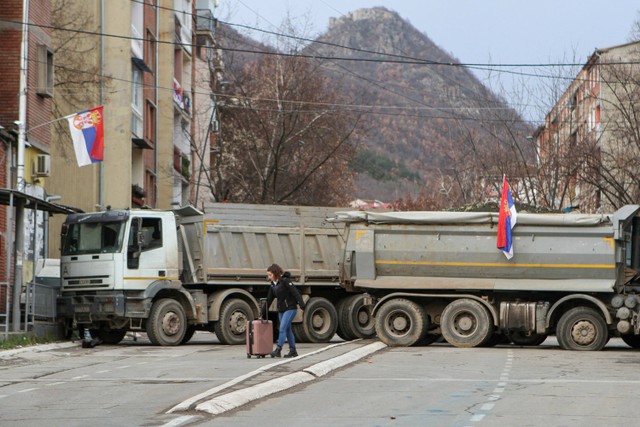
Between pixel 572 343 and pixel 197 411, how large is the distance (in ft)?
46.8

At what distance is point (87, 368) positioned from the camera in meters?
20.8

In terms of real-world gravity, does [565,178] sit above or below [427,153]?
below

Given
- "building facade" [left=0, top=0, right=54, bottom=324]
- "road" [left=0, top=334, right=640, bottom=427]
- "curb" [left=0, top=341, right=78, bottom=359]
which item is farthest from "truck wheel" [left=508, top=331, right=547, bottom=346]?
"building facade" [left=0, top=0, right=54, bottom=324]

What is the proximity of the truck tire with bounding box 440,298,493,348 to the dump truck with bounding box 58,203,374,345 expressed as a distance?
103 inches

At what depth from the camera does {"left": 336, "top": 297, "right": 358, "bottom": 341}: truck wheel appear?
3072 centimetres

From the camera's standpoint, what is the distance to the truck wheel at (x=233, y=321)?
28.6 m

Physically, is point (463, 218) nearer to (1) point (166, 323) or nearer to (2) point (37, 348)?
(1) point (166, 323)

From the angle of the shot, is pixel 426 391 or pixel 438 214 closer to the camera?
pixel 426 391

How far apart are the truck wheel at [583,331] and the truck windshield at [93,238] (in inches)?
379

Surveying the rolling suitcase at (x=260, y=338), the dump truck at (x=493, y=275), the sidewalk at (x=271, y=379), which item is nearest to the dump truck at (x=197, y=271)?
the dump truck at (x=493, y=275)

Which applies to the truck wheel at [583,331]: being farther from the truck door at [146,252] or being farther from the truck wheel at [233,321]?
the truck door at [146,252]

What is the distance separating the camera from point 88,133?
3397cm

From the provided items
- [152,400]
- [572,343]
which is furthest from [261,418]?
[572,343]

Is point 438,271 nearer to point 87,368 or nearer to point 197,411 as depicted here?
point 87,368
